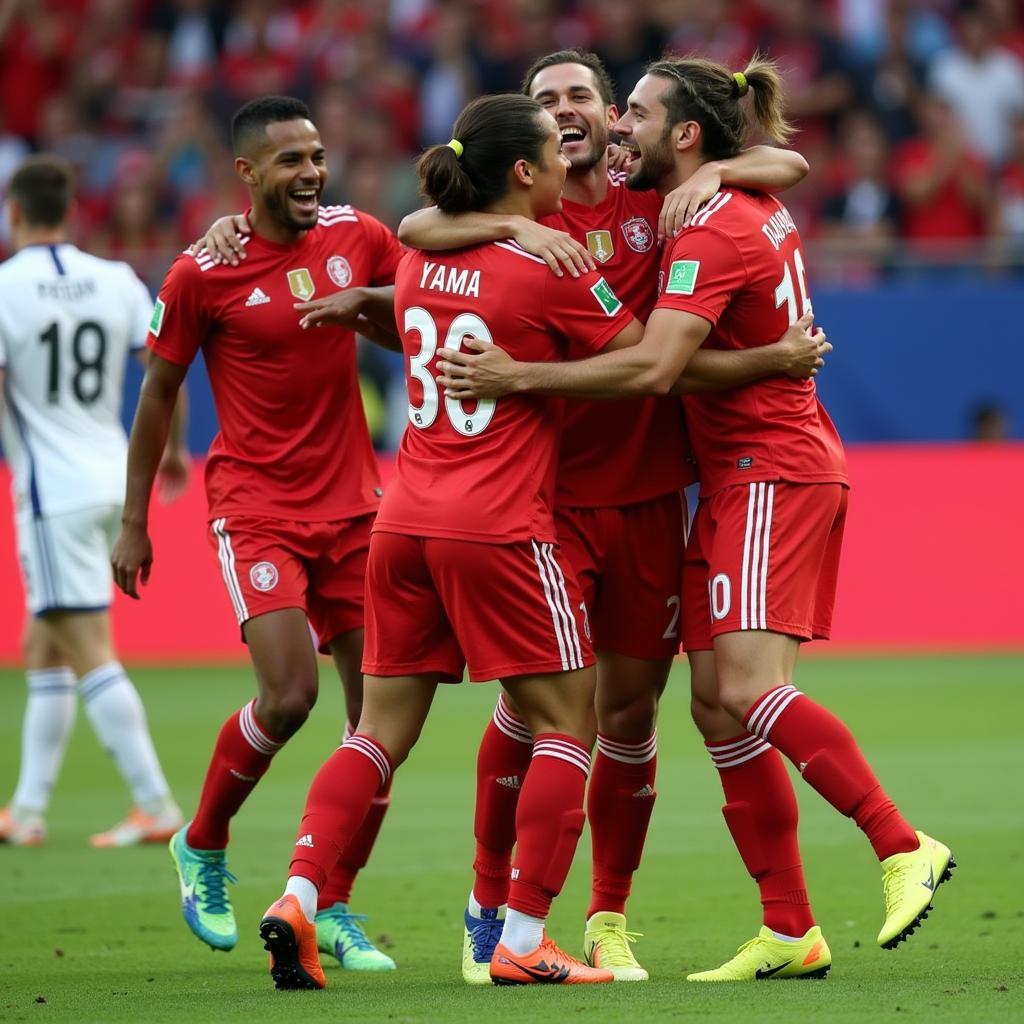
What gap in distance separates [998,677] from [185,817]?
6703 millimetres

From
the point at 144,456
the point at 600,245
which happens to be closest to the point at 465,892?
the point at 144,456

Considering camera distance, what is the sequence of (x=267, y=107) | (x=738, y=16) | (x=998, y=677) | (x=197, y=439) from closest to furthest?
(x=267, y=107), (x=998, y=677), (x=197, y=439), (x=738, y=16)

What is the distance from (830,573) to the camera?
18.6 feet

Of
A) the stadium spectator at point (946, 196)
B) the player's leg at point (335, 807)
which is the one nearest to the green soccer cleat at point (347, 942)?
the player's leg at point (335, 807)

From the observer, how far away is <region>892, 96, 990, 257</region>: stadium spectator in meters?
16.2

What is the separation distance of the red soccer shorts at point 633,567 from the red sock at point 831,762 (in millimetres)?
602

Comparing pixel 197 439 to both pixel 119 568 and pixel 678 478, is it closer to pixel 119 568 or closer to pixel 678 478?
pixel 119 568

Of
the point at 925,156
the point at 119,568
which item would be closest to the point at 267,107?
the point at 119,568

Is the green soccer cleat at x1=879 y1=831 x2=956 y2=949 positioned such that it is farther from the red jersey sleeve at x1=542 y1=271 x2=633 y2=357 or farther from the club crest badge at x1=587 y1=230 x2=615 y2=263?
the club crest badge at x1=587 y1=230 x2=615 y2=263

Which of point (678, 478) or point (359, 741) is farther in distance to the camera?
point (678, 478)

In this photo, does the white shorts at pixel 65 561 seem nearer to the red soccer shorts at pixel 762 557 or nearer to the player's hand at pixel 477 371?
the player's hand at pixel 477 371

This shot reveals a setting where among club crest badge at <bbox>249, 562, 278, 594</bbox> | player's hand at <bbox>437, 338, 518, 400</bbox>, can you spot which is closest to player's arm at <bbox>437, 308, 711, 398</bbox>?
player's hand at <bbox>437, 338, 518, 400</bbox>

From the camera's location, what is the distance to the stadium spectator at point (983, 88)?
1733 cm

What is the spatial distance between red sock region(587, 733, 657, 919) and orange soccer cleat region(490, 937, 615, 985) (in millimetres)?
582
